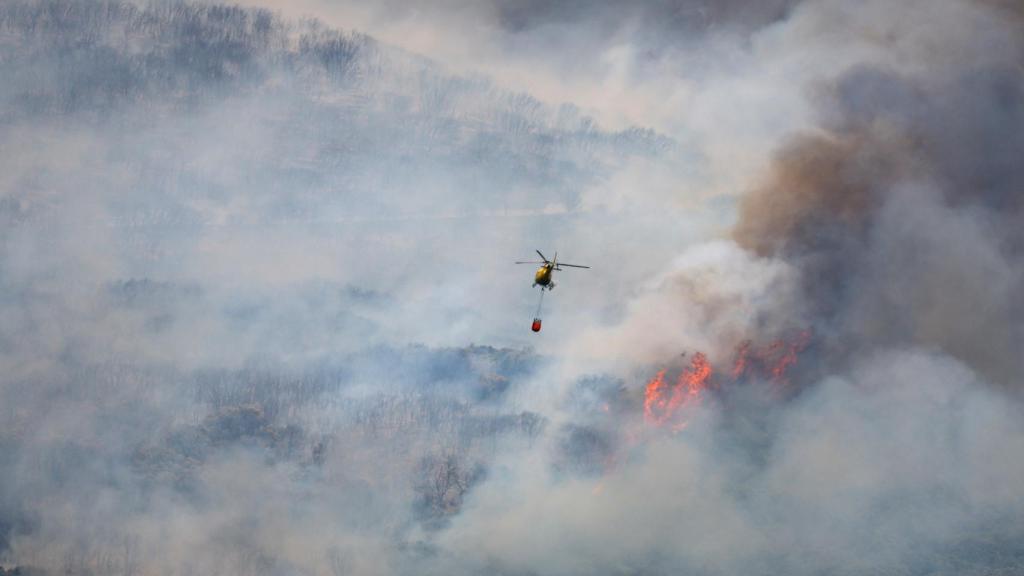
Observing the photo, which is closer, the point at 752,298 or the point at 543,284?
the point at 543,284

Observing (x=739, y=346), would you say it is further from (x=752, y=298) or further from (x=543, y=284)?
(x=543, y=284)

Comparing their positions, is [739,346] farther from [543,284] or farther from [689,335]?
[543,284]

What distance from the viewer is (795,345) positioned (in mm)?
197750

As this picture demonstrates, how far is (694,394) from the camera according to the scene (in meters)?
200

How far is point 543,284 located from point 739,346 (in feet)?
155

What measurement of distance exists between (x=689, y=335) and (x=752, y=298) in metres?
11.4

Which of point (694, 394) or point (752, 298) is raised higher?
point (752, 298)

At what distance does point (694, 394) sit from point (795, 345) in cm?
1786

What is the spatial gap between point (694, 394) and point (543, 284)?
5125cm

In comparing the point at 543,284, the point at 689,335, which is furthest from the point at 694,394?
the point at 543,284

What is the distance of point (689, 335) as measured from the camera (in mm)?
194125

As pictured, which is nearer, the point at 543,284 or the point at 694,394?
the point at 543,284

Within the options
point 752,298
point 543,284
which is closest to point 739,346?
point 752,298

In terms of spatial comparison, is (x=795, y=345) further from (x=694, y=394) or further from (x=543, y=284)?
(x=543, y=284)
